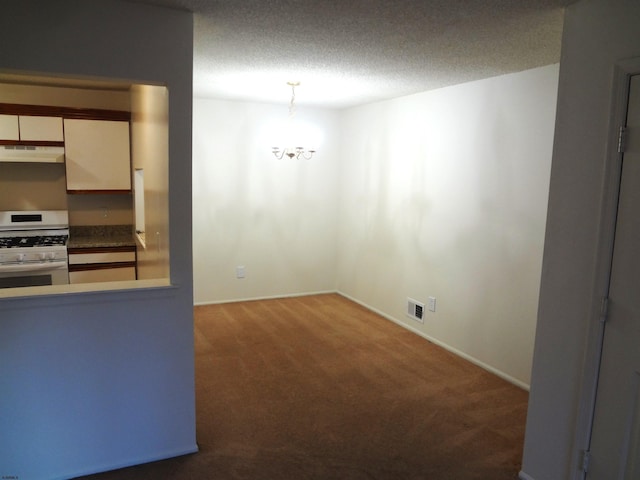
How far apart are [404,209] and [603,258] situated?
9.34 feet

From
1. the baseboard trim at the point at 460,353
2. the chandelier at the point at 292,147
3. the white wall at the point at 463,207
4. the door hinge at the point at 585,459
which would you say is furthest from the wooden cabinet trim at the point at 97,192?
the door hinge at the point at 585,459

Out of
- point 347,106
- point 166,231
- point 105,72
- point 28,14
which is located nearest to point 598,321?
point 166,231

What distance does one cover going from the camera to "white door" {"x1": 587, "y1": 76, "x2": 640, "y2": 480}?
74.1 inches

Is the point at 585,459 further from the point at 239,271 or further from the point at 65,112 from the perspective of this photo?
the point at 65,112

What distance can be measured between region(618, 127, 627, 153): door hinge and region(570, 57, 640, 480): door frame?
0.04 ft

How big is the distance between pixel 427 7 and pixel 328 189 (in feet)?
12.6

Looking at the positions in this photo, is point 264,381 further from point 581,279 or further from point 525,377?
point 581,279

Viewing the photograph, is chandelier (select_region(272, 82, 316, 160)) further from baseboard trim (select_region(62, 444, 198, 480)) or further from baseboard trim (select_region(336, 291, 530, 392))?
baseboard trim (select_region(62, 444, 198, 480))

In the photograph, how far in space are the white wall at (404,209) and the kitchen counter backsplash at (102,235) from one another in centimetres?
→ 79

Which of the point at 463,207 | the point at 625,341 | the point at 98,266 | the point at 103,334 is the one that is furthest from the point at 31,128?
the point at 625,341

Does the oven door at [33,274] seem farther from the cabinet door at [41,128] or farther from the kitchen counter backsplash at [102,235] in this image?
the cabinet door at [41,128]

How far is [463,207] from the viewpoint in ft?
13.3

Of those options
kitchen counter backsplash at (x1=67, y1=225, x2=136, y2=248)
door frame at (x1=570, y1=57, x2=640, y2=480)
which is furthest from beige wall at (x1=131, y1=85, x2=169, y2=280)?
door frame at (x1=570, y1=57, x2=640, y2=480)

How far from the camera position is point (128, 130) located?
4.77 metres
